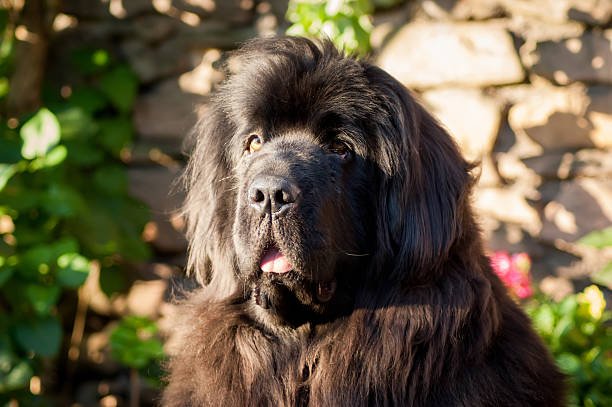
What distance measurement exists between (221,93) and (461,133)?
5.28 ft

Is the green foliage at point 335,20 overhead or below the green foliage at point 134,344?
overhead

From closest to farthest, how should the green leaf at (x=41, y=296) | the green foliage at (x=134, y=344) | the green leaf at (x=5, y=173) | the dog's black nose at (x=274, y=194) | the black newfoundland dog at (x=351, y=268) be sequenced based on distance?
the dog's black nose at (x=274, y=194), the black newfoundland dog at (x=351, y=268), the green leaf at (x=5, y=173), the green leaf at (x=41, y=296), the green foliage at (x=134, y=344)

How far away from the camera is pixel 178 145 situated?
15.3 ft

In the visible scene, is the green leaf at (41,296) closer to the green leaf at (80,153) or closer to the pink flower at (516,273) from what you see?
the green leaf at (80,153)

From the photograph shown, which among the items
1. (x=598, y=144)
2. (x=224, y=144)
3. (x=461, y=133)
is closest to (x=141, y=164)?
(x=461, y=133)

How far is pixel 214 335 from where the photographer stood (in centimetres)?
257

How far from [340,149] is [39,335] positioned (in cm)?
202

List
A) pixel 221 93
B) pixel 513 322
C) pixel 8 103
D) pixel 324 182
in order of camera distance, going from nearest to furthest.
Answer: pixel 324 182 → pixel 513 322 → pixel 221 93 → pixel 8 103

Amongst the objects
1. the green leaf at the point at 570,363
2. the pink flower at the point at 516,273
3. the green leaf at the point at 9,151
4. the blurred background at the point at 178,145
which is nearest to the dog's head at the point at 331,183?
the blurred background at the point at 178,145

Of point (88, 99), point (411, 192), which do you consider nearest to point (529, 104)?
point (411, 192)

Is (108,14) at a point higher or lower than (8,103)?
higher

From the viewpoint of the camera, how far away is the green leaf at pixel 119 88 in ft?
14.8

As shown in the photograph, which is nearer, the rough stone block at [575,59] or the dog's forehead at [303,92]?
the dog's forehead at [303,92]

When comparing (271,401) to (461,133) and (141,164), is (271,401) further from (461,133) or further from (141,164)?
(141,164)
